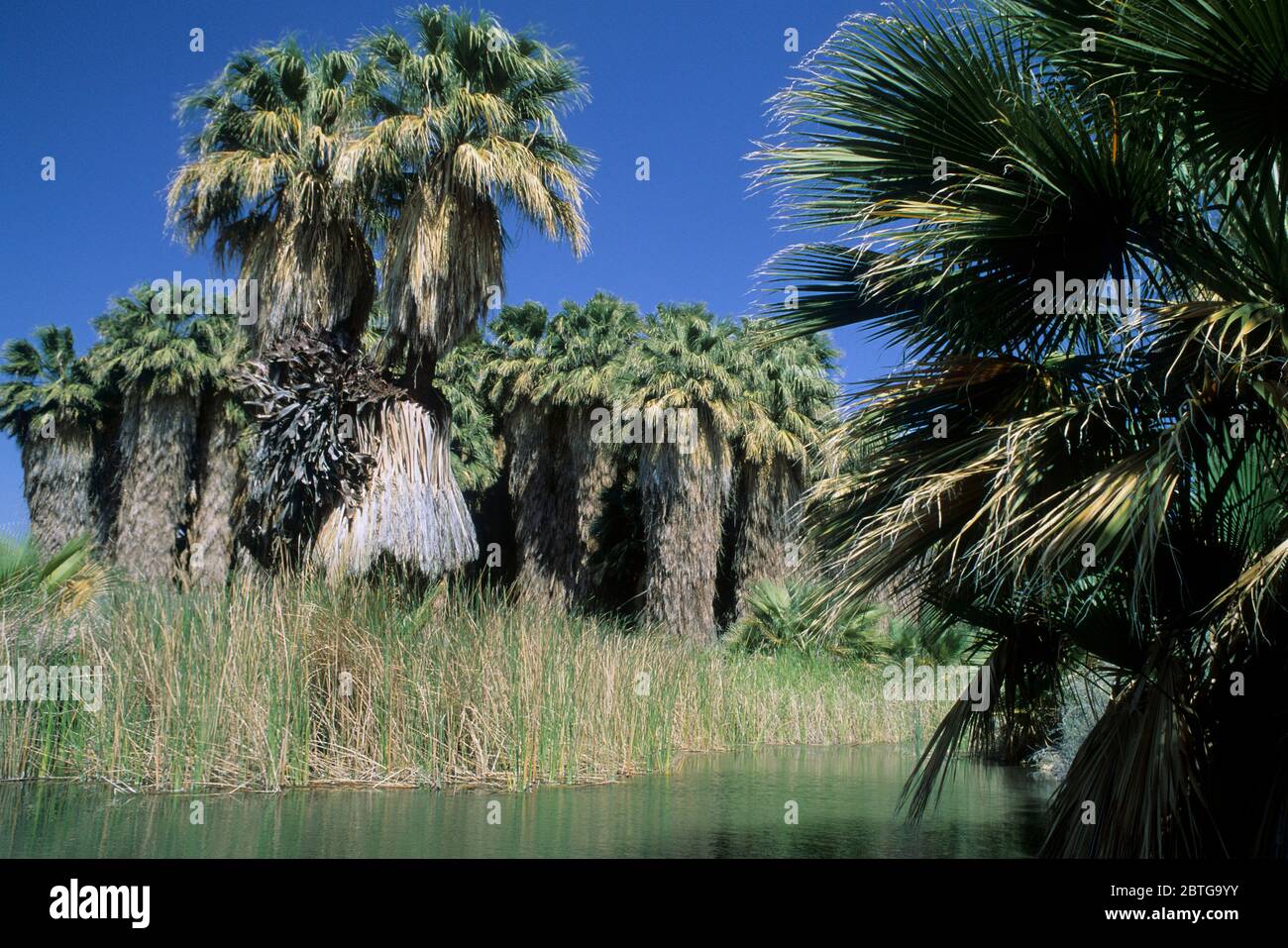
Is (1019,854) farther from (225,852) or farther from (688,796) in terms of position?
(225,852)

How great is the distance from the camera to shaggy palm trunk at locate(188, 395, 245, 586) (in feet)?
72.6

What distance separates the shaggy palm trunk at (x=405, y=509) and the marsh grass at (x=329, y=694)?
159 cm

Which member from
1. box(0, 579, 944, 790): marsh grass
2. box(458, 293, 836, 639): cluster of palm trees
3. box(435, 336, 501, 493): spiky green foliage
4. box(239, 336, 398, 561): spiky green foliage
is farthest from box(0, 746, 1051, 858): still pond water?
box(435, 336, 501, 493): spiky green foliage

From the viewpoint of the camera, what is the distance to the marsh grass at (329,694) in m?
7.68

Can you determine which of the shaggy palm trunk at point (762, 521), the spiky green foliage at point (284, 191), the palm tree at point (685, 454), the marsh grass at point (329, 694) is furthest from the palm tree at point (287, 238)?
the shaggy palm trunk at point (762, 521)

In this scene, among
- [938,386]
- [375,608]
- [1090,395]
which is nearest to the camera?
[1090,395]

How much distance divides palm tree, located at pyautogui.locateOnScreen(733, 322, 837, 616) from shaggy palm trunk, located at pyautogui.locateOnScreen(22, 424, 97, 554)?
1521cm

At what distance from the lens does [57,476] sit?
23.7 metres

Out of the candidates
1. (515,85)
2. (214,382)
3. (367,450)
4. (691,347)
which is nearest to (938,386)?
(367,450)

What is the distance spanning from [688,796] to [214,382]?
59.2 feet

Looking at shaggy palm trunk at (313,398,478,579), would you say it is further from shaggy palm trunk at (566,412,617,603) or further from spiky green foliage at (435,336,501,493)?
spiky green foliage at (435,336,501,493)

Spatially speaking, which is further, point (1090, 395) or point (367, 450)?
point (367, 450)

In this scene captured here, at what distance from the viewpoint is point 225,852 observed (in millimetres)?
5469

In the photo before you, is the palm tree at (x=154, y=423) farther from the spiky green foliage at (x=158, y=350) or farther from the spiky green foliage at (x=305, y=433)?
the spiky green foliage at (x=305, y=433)
